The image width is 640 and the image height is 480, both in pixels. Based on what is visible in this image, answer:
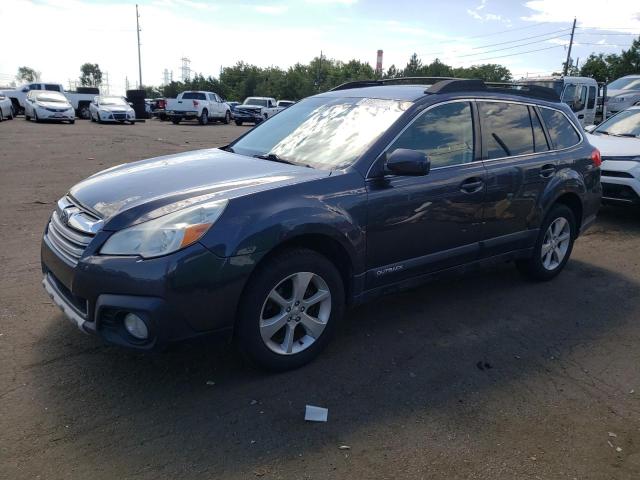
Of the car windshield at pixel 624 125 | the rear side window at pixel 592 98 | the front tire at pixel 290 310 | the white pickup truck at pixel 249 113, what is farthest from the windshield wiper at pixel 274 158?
the white pickup truck at pixel 249 113

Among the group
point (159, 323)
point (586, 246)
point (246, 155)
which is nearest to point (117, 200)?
point (159, 323)

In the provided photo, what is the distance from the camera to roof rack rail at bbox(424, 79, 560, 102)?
4.13 m

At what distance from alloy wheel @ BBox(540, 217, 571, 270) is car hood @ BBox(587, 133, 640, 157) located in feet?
10.1

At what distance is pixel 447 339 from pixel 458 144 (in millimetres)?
1509

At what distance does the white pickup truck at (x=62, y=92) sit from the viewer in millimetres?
29953

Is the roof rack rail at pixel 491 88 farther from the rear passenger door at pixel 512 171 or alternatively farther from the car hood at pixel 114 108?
the car hood at pixel 114 108

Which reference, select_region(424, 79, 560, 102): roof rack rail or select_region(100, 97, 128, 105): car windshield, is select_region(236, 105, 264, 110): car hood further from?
select_region(424, 79, 560, 102): roof rack rail

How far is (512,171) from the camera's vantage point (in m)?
4.43


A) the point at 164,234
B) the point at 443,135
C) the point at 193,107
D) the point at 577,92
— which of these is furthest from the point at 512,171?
the point at 193,107

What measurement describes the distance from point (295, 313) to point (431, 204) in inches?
51.9

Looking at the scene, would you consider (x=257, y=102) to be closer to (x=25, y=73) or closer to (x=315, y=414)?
(x=315, y=414)

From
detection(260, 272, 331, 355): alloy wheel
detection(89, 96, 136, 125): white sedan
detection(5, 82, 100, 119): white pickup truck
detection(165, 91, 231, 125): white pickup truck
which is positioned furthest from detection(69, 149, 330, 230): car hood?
detection(5, 82, 100, 119): white pickup truck

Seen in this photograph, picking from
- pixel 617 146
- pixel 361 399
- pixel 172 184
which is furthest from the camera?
pixel 617 146

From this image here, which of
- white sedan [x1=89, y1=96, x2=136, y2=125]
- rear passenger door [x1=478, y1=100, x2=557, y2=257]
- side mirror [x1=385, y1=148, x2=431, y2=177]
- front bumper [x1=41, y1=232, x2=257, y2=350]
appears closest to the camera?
front bumper [x1=41, y1=232, x2=257, y2=350]
